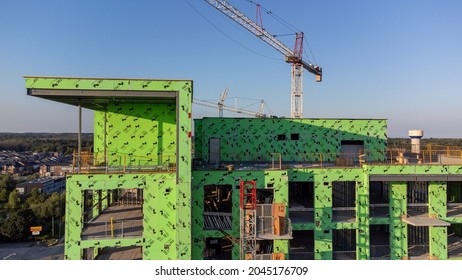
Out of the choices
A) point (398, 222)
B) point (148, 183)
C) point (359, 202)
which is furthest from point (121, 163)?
point (398, 222)

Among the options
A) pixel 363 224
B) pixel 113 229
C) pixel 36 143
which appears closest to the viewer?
pixel 113 229

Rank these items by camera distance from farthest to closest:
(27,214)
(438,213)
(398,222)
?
(27,214), (438,213), (398,222)

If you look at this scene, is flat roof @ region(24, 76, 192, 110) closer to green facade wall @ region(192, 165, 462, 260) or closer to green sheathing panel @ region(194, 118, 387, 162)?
green facade wall @ region(192, 165, 462, 260)

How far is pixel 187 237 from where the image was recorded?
17.0 m

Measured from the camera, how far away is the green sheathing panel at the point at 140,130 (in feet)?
65.7

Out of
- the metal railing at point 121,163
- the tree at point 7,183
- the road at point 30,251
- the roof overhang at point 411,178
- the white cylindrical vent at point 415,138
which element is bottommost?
the road at point 30,251

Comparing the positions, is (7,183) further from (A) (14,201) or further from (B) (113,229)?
(B) (113,229)

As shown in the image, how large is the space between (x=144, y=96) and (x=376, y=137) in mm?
20376

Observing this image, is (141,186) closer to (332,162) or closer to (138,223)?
(138,223)

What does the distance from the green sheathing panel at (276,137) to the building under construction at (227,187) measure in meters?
0.09

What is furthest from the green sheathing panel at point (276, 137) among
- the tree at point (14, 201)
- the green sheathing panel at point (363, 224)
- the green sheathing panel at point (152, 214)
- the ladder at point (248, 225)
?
the tree at point (14, 201)

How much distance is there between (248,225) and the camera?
1706 cm

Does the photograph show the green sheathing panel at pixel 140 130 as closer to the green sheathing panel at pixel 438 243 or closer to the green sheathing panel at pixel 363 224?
the green sheathing panel at pixel 363 224

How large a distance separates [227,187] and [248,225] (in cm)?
782
